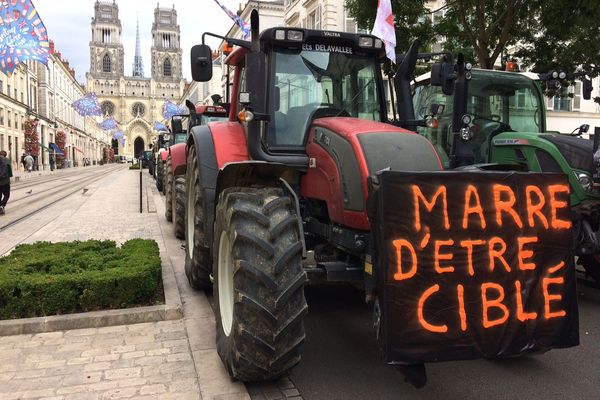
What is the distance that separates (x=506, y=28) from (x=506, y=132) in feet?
21.0

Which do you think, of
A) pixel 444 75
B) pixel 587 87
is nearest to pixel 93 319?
pixel 444 75

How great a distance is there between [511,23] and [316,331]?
36.6 ft

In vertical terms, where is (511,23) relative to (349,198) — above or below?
above

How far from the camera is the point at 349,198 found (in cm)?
380

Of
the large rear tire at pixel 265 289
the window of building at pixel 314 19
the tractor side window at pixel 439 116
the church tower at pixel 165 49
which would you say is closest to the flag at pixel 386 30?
the large rear tire at pixel 265 289

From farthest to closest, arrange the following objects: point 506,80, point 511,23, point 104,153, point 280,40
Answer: point 104,153 → point 511,23 → point 506,80 → point 280,40

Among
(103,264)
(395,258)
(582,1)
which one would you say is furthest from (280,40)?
(582,1)

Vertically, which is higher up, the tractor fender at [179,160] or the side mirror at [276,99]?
the side mirror at [276,99]

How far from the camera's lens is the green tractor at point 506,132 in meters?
6.03

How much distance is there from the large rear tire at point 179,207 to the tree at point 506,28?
6575 millimetres

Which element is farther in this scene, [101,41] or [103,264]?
[101,41]

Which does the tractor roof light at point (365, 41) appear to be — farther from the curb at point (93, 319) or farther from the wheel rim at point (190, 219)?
the curb at point (93, 319)

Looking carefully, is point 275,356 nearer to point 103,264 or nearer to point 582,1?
point 103,264

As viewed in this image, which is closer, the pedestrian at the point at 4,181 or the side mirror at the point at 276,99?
the side mirror at the point at 276,99
